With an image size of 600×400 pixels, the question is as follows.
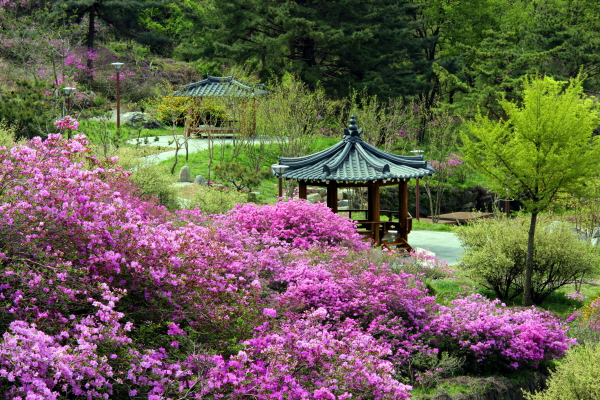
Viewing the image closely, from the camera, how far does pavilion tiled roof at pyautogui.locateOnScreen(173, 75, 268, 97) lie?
24.5 meters

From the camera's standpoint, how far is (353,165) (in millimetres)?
14750

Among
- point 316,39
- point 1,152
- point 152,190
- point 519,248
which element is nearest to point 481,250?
point 519,248

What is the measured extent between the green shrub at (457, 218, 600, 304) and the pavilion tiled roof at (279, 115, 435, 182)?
6.60 feet

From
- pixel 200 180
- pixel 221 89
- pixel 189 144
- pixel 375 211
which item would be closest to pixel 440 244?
pixel 375 211

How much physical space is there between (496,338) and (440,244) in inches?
339

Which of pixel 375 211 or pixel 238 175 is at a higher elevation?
pixel 238 175

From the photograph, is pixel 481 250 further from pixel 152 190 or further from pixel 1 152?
pixel 1 152

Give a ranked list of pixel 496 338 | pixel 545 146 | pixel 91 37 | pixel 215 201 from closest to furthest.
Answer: pixel 496 338
pixel 545 146
pixel 215 201
pixel 91 37

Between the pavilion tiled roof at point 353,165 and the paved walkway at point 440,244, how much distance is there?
88.5 inches

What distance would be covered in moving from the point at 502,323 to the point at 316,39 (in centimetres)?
2146

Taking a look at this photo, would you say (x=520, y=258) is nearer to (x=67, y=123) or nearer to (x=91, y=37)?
(x=67, y=123)

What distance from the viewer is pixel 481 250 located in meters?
13.3

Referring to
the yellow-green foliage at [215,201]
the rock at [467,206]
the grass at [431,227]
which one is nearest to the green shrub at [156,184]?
the yellow-green foliage at [215,201]

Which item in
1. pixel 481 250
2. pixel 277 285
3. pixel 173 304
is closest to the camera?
pixel 173 304
